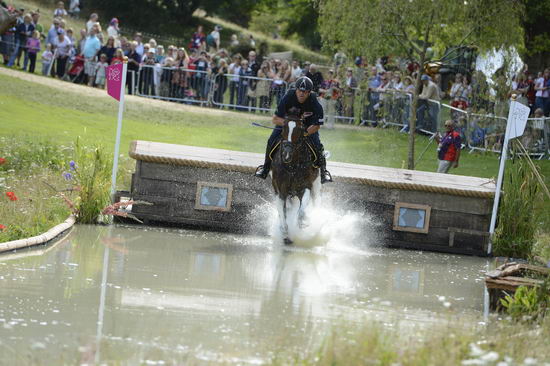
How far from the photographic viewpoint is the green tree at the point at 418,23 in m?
23.0

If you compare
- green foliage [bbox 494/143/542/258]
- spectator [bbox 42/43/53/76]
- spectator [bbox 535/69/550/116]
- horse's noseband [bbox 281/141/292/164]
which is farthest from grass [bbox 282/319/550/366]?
spectator [bbox 42/43/53/76]

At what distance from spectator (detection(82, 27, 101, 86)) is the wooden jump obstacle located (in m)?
17.0

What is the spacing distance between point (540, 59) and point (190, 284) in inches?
1265

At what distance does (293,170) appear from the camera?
15438 millimetres

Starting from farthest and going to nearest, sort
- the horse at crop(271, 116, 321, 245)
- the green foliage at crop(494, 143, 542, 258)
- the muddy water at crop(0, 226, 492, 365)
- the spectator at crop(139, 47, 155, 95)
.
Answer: the spectator at crop(139, 47, 155, 95) < the green foliage at crop(494, 143, 542, 258) < the horse at crop(271, 116, 321, 245) < the muddy water at crop(0, 226, 492, 365)

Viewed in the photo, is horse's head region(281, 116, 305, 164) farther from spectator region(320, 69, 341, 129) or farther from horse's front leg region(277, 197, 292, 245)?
spectator region(320, 69, 341, 129)

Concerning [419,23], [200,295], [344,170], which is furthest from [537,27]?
[200,295]

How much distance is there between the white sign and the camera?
16.8 metres

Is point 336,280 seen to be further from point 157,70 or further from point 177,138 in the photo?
point 157,70

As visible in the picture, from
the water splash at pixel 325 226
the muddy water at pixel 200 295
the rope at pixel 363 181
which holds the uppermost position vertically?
the rope at pixel 363 181

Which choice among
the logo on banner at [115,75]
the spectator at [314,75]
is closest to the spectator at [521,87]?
the spectator at [314,75]

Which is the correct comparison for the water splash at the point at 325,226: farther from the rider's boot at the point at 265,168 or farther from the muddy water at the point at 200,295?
the rider's boot at the point at 265,168

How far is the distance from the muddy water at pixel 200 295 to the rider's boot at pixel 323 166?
108 cm

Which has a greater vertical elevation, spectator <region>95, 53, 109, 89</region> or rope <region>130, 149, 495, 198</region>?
spectator <region>95, 53, 109, 89</region>
